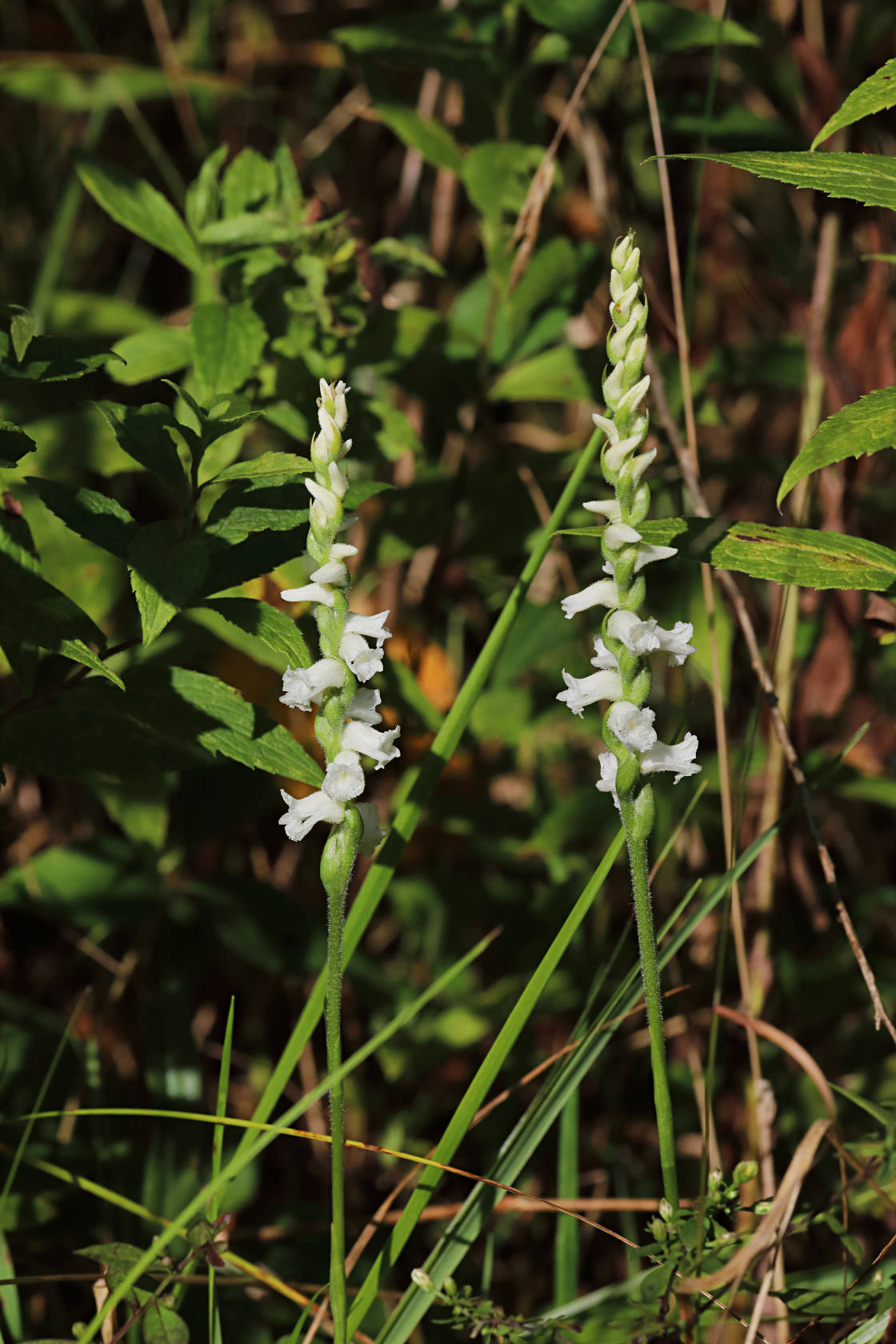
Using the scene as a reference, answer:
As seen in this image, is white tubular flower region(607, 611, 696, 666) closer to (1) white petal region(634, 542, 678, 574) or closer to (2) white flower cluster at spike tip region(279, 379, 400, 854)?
(1) white petal region(634, 542, 678, 574)

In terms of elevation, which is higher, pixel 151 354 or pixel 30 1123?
pixel 151 354

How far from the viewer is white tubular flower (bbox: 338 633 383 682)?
2.87 ft

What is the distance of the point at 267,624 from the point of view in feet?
3.32

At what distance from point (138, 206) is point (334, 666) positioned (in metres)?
0.90

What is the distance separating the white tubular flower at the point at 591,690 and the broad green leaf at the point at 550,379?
2.71ft

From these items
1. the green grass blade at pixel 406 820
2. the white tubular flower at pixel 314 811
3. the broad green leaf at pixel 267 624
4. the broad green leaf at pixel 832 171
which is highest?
the broad green leaf at pixel 832 171

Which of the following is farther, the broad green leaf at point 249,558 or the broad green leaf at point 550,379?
the broad green leaf at point 550,379

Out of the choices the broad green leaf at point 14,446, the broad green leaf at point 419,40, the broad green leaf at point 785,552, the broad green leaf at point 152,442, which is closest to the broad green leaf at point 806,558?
the broad green leaf at point 785,552

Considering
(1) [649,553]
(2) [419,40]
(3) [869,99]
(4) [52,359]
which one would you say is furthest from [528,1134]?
(2) [419,40]

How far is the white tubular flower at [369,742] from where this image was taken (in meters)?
0.87

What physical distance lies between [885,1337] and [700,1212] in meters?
0.27

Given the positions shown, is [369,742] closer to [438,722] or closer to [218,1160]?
[218,1160]

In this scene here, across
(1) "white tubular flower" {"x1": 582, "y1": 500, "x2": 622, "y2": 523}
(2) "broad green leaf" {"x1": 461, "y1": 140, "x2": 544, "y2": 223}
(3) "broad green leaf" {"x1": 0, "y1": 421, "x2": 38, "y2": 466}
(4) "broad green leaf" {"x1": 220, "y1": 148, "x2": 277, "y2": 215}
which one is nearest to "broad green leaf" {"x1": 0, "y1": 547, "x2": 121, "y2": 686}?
(3) "broad green leaf" {"x1": 0, "y1": 421, "x2": 38, "y2": 466}

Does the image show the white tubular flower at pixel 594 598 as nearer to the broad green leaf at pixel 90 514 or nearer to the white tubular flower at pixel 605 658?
the white tubular flower at pixel 605 658
